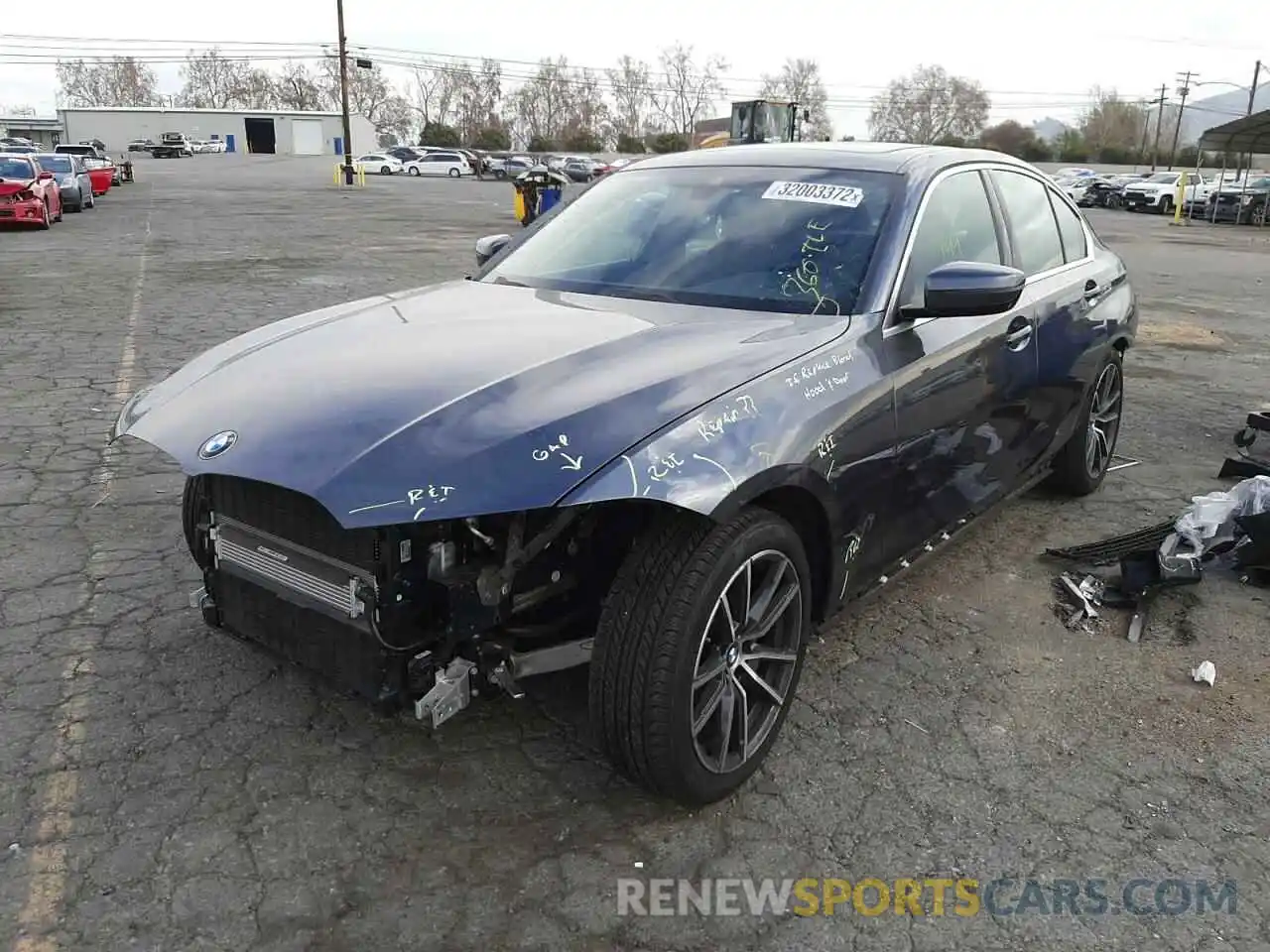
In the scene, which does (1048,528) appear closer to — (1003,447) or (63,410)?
(1003,447)

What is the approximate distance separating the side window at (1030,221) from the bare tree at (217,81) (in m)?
145

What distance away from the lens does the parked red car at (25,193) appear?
19.8 meters

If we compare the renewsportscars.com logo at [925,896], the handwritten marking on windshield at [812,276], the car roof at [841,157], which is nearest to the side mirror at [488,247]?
the car roof at [841,157]

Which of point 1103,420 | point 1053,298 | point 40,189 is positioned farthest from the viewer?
point 40,189

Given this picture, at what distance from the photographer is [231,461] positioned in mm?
2393

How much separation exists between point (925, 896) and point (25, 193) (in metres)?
22.5

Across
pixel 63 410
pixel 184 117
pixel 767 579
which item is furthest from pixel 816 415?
pixel 184 117

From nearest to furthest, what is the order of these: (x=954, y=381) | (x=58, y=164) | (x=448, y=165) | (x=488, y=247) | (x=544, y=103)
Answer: (x=954, y=381)
(x=488, y=247)
(x=58, y=164)
(x=448, y=165)
(x=544, y=103)

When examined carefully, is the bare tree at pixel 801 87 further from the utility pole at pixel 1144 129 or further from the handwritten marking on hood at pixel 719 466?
the handwritten marking on hood at pixel 719 466

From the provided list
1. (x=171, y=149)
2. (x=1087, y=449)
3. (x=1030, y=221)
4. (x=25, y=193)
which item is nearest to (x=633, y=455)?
(x=1030, y=221)

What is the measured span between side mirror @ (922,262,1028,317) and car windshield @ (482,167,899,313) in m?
0.25

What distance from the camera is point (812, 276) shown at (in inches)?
131

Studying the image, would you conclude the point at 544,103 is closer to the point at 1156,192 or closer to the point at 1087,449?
the point at 1156,192

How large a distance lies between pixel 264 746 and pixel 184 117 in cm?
11438
